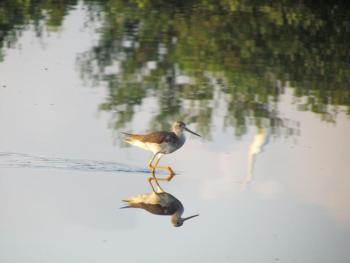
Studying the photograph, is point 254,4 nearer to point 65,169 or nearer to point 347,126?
point 347,126

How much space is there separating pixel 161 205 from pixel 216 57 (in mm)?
7680

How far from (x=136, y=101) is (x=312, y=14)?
332 inches

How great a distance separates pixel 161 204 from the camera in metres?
10.0

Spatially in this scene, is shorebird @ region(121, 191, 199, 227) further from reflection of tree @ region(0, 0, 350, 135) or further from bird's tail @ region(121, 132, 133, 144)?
reflection of tree @ region(0, 0, 350, 135)

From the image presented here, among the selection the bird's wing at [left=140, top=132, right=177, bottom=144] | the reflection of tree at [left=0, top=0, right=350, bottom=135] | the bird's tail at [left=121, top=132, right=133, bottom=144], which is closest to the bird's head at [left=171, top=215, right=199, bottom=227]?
the bird's wing at [left=140, top=132, right=177, bottom=144]

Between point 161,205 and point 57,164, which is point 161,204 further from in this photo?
point 57,164

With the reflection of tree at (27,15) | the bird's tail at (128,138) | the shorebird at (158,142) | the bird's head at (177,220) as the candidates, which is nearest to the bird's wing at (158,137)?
the shorebird at (158,142)

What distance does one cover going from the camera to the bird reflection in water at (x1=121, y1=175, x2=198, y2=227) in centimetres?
968

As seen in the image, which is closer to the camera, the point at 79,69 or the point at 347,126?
the point at 347,126

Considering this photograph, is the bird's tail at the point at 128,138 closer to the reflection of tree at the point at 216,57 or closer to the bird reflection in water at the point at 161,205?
the reflection of tree at the point at 216,57

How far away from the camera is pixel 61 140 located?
38.9 feet

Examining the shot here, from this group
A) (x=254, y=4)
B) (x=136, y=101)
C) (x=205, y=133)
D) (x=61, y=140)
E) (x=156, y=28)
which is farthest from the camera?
(x=254, y=4)

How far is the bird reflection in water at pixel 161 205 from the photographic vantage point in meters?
9.68

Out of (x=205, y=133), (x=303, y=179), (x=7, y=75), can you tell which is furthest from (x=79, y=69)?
(x=303, y=179)
